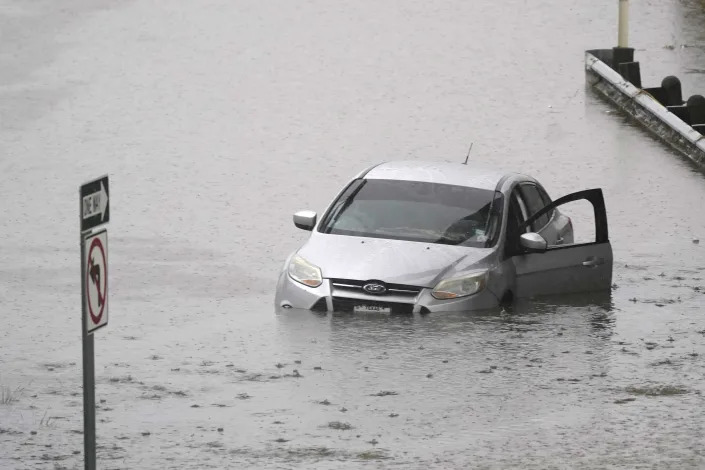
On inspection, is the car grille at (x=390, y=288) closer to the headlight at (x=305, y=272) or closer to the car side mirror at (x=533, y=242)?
the headlight at (x=305, y=272)

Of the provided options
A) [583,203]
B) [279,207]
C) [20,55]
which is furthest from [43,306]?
[20,55]

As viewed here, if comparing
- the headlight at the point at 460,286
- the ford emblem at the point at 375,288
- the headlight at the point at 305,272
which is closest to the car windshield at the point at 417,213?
the headlight at the point at 460,286

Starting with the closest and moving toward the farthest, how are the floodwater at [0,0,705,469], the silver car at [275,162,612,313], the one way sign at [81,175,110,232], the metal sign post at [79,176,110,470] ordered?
the metal sign post at [79,176,110,470] < the one way sign at [81,175,110,232] < the floodwater at [0,0,705,469] < the silver car at [275,162,612,313]

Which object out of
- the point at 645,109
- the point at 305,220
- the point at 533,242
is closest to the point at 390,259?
the point at 305,220

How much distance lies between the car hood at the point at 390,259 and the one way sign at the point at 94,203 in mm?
5876

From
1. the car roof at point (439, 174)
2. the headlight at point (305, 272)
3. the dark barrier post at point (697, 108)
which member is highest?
the dark barrier post at point (697, 108)

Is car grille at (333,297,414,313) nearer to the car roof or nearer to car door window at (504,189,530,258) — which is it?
car door window at (504,189,530,258)

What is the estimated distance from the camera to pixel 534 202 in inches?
704

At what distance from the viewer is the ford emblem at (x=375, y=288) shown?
51.4 ft

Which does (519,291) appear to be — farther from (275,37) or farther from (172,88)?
(275,37)

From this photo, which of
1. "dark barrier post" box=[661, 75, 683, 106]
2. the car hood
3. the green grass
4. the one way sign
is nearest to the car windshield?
the car hood

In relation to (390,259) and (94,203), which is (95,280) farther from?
(390,259)

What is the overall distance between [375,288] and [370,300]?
0.13 meters

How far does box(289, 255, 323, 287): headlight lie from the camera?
15.9m
